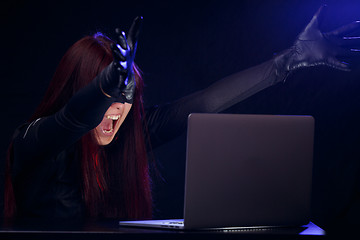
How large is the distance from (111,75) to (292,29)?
6.96 feet

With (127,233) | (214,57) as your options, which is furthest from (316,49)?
(127,233)

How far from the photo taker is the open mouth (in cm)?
243

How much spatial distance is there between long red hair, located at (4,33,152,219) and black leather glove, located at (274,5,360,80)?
110cm

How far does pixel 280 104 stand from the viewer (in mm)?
3318

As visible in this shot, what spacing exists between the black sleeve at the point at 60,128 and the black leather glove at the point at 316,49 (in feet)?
5.30

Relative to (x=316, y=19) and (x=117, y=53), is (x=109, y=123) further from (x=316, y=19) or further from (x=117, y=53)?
(x=316, y=19)

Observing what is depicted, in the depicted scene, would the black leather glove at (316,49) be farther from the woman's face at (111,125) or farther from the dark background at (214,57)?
the woman's face at (111,125)

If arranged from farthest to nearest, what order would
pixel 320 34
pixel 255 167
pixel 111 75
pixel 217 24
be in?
pixel 217 24
pixel 320 34
pixel 111 75
pixel 255 167

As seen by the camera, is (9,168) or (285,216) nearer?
(285,216)

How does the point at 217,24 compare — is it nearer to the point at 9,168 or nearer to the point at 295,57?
the point at 295,57

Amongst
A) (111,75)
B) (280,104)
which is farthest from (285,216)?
(280,104)

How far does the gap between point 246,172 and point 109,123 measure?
4.10 feet

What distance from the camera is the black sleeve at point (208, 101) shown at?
281 centimetres

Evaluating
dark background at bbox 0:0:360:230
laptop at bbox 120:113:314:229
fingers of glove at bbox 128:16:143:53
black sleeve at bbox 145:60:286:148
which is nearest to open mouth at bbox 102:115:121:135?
black sleeve at bbox 145:60:286:148
